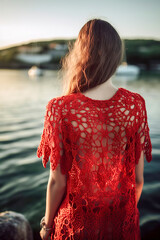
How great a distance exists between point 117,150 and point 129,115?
223 mm

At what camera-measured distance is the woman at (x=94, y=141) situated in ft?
3.70

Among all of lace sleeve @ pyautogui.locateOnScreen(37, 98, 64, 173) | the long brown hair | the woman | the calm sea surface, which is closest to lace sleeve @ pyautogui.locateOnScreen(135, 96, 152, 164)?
the woman

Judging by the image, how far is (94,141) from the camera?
44.4 inches

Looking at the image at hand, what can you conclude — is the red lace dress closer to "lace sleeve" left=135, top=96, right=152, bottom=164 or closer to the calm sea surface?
"lace sleeve" left=135, top=96, right=152, bottom=164

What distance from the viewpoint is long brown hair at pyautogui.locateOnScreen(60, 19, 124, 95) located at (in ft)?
3.82

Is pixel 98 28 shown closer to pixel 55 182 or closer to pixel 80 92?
pixel 80 92

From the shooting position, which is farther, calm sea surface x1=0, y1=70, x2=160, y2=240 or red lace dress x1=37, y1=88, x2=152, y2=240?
calm sea surface x1=0, y1=70, x2=160, y2=240

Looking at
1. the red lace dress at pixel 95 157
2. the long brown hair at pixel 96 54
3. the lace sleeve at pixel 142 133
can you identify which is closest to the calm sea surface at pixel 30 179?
the long brown hair at pixel 96 54

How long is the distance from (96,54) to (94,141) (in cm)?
52

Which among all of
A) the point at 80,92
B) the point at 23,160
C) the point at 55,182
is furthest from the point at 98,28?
the point at 23,160

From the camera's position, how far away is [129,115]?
1172 millimetres

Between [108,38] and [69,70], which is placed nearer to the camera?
[108,38]

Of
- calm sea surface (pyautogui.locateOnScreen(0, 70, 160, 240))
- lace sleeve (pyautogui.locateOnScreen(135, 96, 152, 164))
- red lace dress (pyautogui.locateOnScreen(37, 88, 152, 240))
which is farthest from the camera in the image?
calm sea surface (pyautogui.locateOnScreen(0, 70, 160, 240))

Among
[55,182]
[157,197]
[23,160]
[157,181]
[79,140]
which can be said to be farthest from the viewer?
[23,160]
